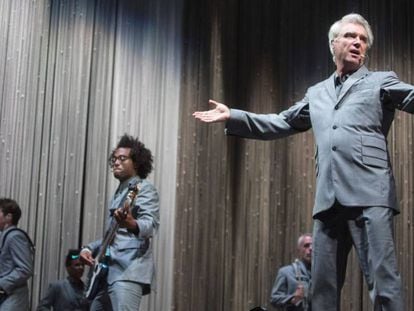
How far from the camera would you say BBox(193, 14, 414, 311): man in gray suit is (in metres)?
2.77

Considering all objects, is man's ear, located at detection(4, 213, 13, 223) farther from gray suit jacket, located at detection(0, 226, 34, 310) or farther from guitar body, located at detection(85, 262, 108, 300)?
guitar body, located at detection(85, 262, 108, 300)

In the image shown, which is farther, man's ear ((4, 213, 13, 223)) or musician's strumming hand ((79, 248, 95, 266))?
man's ear ((4, 213, 13, 223))

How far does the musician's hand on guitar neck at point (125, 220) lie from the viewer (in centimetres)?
389

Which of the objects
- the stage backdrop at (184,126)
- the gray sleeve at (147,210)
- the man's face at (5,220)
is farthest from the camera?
the stage backdrop at (184,126)

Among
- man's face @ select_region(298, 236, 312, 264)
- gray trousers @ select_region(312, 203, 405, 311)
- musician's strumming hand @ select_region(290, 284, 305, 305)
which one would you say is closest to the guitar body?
gray trousers @ select_region(312, 203, 405, 311)

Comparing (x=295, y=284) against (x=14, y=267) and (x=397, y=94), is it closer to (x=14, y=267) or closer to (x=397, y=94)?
(x=14, y=267)

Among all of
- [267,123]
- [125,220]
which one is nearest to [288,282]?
[125,220]

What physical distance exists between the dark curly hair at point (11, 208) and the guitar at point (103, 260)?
131 centimetres

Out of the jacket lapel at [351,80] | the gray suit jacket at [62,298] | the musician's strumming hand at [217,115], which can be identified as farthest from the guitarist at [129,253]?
the jacket lapel at [351,80]

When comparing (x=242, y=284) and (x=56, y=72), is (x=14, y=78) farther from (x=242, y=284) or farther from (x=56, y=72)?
(x=242, y=284)

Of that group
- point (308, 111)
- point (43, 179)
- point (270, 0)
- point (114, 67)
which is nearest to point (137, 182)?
point (308, 111)

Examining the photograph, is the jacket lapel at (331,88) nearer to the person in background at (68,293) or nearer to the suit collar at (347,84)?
the suit collar at (347,84)

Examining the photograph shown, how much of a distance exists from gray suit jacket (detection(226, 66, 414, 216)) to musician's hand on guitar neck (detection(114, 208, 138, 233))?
102 centimetres

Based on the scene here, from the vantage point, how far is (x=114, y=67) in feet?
20.9
